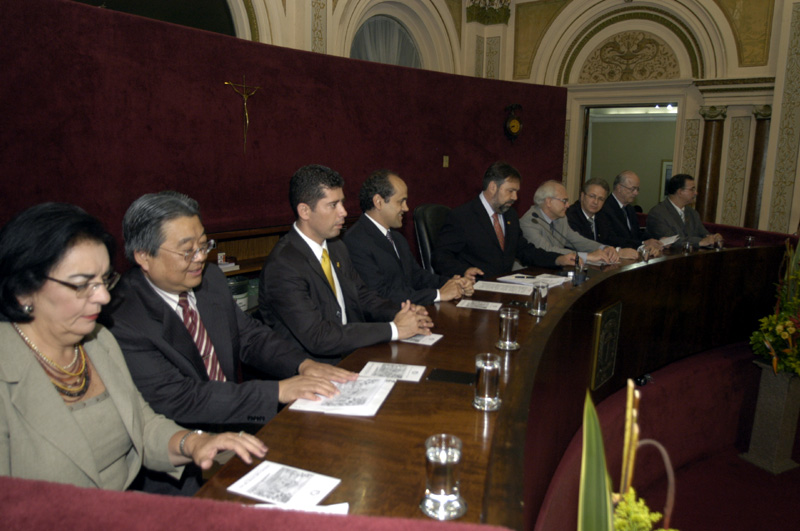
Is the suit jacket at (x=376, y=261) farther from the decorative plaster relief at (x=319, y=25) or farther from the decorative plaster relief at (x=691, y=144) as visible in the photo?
the decorative plaster relief at (x=691, y=144)

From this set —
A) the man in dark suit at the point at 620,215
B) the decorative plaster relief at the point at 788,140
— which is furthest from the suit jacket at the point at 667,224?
the decorative plaster relief at the point at 788,140

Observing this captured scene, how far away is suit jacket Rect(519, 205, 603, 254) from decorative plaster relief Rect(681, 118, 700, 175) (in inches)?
134

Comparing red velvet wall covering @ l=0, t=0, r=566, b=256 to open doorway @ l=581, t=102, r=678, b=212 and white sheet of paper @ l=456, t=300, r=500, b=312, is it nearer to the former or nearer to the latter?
white sheet of paper @ l=456, t=300, r=500, b=312

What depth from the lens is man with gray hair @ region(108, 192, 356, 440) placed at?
5.35 feet

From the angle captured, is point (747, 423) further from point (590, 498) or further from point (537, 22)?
point (537, 22)

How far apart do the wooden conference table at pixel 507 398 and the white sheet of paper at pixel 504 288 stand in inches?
3.8

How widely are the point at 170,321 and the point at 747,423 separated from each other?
3.23 meters

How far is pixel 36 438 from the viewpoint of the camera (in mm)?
1234

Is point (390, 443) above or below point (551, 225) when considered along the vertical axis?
below

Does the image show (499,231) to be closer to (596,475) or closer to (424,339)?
(424,339)

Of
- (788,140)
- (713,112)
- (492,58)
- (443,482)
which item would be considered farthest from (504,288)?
(492,58)

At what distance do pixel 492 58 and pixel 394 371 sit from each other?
6833 millimetres

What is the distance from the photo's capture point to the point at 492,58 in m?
7.68

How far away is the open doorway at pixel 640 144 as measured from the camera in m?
10.7
